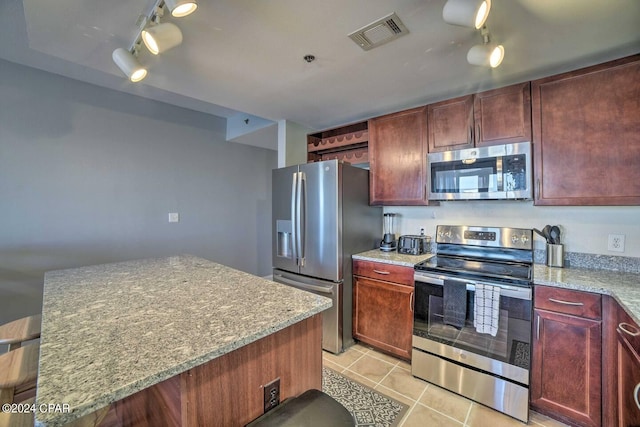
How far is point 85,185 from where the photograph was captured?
286 centimetres

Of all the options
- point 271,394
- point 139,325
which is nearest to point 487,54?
point 271,394

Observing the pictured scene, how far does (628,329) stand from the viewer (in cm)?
130

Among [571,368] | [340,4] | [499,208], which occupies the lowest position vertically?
[571,368]

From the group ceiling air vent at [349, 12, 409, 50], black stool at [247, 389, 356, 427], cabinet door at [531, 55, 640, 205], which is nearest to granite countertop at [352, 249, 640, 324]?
cabinet door at [531, 55, 640, 205]

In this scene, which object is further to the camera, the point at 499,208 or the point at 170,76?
the point at 499,208

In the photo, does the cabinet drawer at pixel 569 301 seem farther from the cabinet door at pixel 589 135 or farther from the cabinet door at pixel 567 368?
the cabinet door at pixel 589 135

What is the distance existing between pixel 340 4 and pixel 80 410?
5.68 ft

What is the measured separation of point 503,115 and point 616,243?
1.19 m

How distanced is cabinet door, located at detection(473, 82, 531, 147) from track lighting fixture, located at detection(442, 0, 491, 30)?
1090 mm

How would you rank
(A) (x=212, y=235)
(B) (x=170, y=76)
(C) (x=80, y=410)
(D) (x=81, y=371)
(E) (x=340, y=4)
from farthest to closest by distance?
1. (A) (x=212, y=235)
2. (B) (x=170, y=76)
3. (E) (x=340, y=4)
4. (D) (x=81, y=371)
5. (C) (x=80, y=410)

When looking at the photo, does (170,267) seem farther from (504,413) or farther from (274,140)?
(274,140)

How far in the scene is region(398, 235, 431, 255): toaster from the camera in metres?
2.54

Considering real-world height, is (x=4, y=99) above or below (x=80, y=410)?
above

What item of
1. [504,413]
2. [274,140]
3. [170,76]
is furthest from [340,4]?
[274,140]
